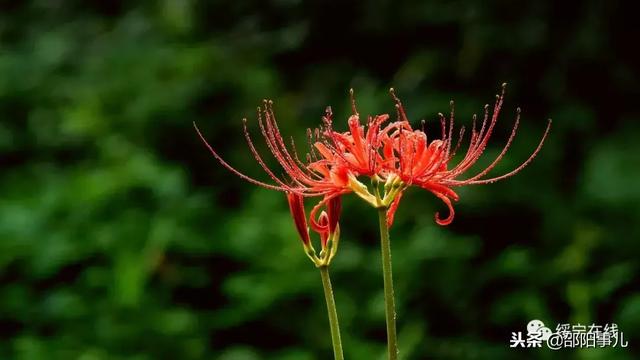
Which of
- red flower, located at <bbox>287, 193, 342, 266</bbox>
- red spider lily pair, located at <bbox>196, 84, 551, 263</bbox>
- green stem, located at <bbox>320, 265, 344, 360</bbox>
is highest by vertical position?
red spider lily pair, located at <bbox>196, 84, 551, 263</bbox>

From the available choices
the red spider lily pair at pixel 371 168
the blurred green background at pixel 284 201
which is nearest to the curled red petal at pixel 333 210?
the red spider lily pair at pixel 371 168

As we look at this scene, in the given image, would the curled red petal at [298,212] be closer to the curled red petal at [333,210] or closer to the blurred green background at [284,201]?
the curled red petal at [333,210]

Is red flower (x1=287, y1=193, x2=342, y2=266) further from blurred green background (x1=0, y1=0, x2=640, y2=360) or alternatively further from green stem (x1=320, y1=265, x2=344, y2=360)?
blurred green background (x1=0, y1=0, x2=640, y2=360)

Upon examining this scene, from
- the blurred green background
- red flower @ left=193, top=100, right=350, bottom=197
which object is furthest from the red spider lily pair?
the blurred green background

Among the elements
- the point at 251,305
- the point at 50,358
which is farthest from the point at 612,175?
the point at 50,358

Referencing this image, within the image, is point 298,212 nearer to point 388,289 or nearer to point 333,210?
point 333,210

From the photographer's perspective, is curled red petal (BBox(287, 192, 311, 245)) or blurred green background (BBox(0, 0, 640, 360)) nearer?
curled red petal (BBox(287, 192, 311, 245))

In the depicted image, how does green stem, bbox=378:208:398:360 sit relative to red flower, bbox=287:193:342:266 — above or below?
below

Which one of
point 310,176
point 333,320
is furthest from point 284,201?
point 333,320

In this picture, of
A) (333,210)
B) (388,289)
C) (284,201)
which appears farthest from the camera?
(284,201)
